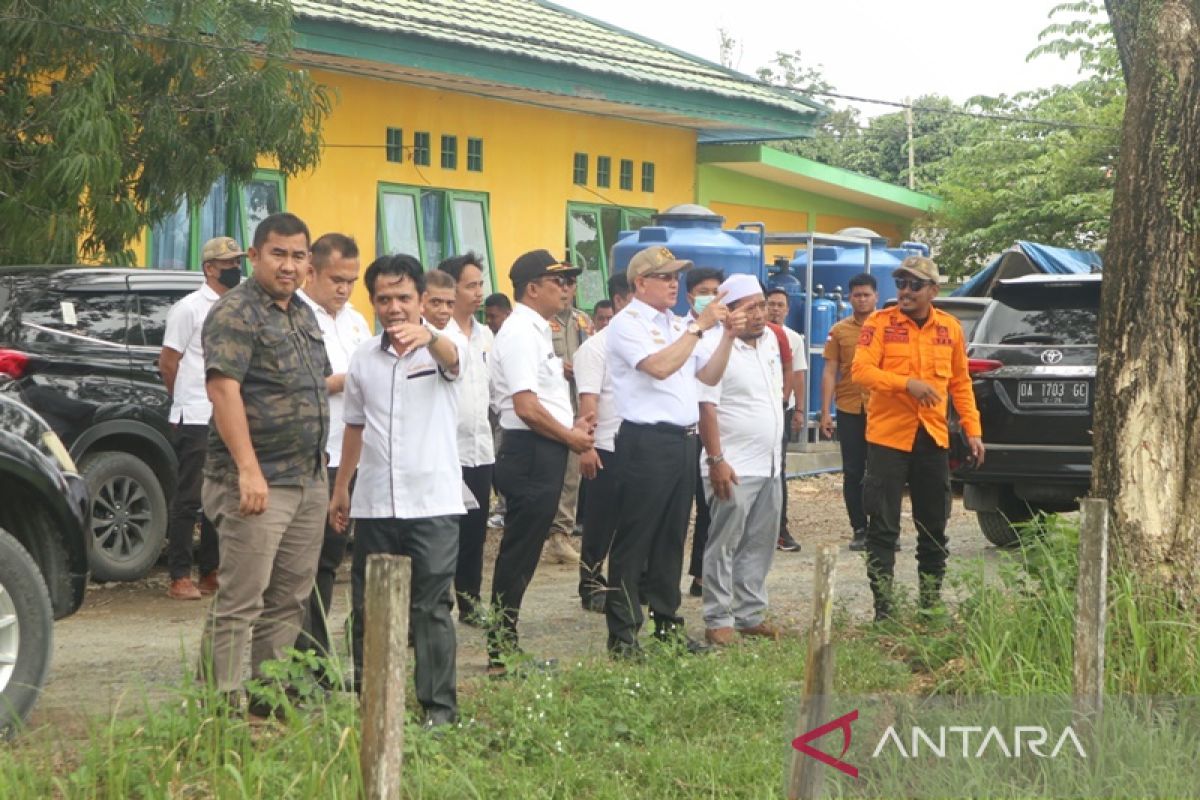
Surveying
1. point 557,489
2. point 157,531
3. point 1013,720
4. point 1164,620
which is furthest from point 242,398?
point 157,531

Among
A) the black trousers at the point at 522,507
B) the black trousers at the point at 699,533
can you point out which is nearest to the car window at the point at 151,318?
the black trousers at the point at 522,507

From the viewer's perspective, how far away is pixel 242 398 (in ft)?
21.3

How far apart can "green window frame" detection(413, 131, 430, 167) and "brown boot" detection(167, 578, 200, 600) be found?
26.3 feet

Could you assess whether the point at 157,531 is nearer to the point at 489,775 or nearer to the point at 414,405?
the point at 414,405

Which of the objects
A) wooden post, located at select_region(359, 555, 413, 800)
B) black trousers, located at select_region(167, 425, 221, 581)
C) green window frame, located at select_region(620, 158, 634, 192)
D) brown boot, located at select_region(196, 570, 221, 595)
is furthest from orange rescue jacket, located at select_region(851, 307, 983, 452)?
green window frame, located at select_region(620, 158, 634, 192)

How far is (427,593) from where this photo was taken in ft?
21.7

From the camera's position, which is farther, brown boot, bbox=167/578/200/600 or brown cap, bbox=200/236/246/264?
brown boot, bbox=167/578/200/600

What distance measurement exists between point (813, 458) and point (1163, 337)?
10904 mm

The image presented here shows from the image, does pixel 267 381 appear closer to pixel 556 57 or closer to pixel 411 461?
pixel 411 461

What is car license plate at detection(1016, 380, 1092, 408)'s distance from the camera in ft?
38.4

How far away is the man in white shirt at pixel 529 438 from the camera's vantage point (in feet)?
26.8

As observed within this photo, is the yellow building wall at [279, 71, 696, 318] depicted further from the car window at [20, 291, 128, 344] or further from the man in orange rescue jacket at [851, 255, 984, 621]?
the man in orange rescue jacket at [851, 255, 984, 621]

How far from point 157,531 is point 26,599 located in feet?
14.6

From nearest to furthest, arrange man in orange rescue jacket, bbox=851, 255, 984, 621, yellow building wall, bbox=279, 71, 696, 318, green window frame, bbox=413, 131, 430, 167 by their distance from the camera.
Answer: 1. man in orange rescue jacket, bbox=851, 255, 984, 621
2. yellow building wall, bbox=279, 71, 696, 318
3. green window frame, bbox=413, 131, 430, 167
